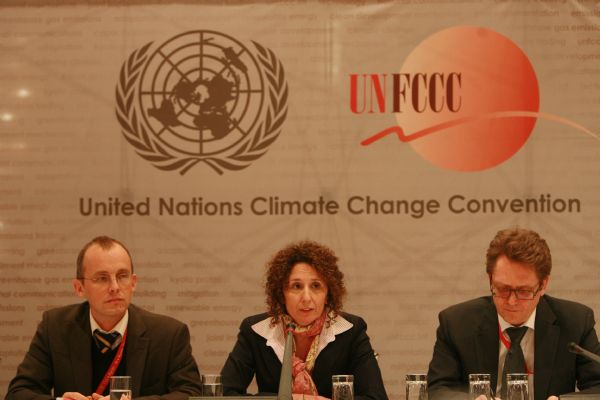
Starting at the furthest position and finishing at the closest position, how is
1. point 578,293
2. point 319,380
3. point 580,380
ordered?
point 578,293
point 319,380
point 580,380

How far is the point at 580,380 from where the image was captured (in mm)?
3695

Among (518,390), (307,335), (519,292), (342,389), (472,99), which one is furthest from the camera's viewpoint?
(472,99)

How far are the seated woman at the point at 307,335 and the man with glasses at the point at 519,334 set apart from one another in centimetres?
36

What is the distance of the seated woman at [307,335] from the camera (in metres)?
3.94

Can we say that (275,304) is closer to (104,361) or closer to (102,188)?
(104,361)

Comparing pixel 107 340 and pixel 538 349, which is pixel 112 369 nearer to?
pixel 107 340

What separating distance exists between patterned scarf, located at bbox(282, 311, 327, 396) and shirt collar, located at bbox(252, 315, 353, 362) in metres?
0.02

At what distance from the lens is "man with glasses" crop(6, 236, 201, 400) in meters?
3.84

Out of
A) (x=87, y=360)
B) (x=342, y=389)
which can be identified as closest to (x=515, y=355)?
(x=342, y=389)

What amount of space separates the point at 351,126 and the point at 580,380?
208 centimetres

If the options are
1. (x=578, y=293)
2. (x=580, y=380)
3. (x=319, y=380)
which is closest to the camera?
(x=580, y=380)

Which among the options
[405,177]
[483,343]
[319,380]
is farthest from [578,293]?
[319,380]

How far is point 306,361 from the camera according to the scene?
3932mm

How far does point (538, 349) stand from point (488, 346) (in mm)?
199
